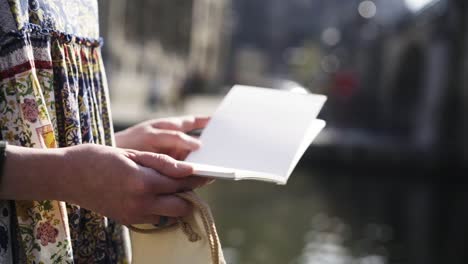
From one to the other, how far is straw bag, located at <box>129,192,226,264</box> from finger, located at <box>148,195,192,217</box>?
0.06 feet

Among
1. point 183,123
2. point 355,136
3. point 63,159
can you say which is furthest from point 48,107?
point 355,136

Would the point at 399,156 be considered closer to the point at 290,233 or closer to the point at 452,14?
the point at 452,14

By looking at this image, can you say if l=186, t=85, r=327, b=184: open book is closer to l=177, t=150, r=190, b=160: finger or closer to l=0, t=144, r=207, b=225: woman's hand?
l=177, t=150, r=190, b=160: finger

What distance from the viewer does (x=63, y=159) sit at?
1064 millimetres

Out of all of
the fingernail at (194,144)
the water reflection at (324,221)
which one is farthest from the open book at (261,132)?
the water reflection at (324,221)

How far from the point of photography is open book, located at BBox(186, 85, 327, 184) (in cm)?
132

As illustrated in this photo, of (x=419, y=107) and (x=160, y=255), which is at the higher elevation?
(x=160, y=255)

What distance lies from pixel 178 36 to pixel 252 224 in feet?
81.8

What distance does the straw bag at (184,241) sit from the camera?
1150 millimetres

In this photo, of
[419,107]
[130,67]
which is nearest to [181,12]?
[130,67]

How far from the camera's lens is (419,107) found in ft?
59.4

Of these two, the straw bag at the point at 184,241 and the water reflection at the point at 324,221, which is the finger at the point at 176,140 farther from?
the water reflection at the point at 324,221

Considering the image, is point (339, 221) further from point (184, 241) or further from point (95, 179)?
point (95, 179)

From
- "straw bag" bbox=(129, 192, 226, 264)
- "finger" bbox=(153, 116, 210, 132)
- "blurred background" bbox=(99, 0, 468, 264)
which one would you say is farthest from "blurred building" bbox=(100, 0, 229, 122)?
"straw bag" bbox=(129, 192, 226, 264)
